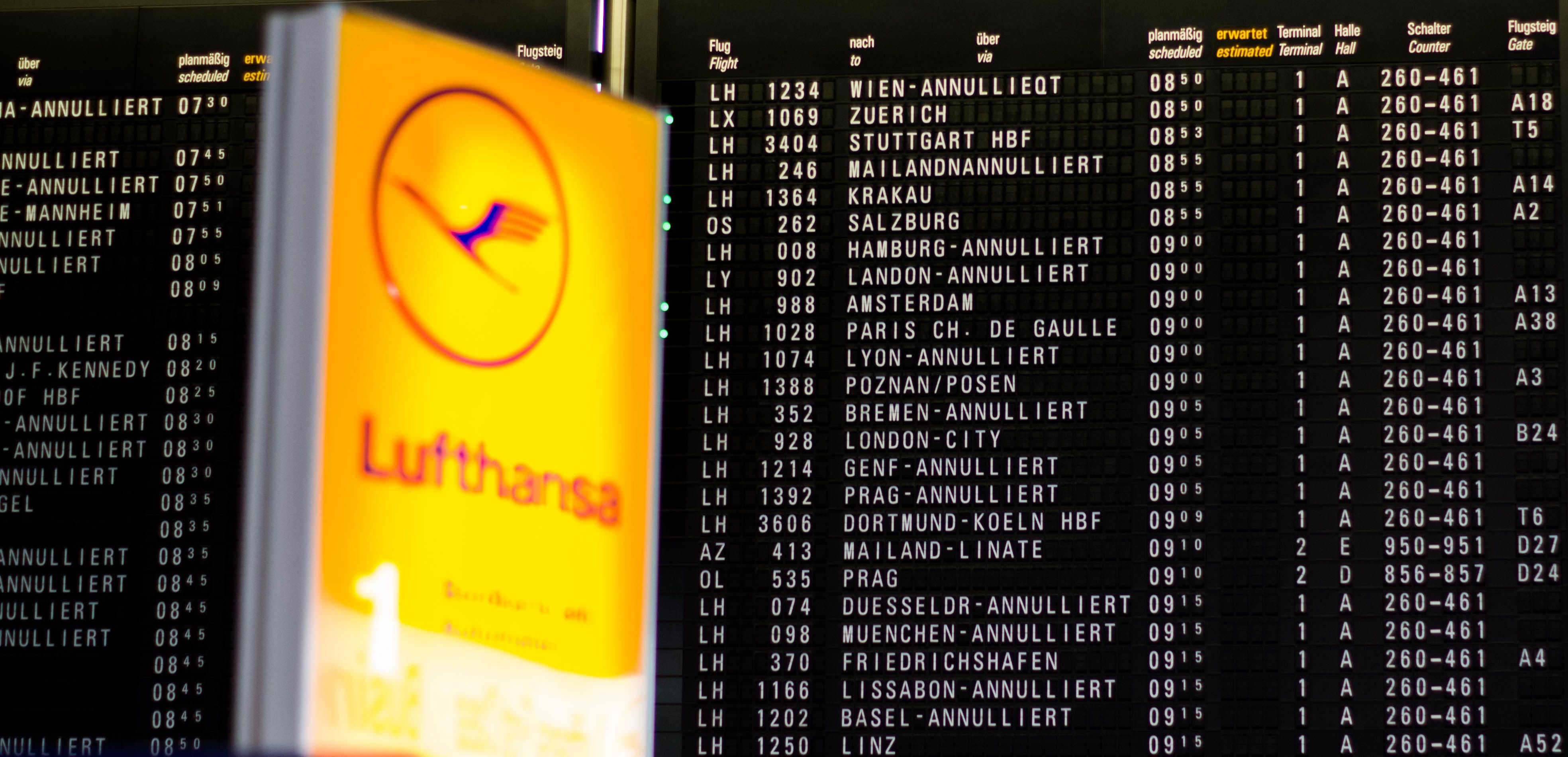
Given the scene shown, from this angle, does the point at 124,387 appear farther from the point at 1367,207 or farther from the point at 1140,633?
the point at 1367,207

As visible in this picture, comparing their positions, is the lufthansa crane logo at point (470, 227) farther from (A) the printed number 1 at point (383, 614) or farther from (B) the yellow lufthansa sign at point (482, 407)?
(A) the printed number 1 at point (383, 614)

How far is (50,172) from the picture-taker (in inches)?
304

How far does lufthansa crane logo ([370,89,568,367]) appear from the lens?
12.7ft

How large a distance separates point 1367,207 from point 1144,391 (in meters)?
1.19

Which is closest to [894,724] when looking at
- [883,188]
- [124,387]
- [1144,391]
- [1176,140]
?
[1144,391]

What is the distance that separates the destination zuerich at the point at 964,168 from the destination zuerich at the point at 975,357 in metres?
0.64

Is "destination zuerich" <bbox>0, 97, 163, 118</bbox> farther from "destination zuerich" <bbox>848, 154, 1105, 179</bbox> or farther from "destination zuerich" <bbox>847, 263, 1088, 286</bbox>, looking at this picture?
"destination zuerich" <bbox>847, 263, 1088, 286</bbox>

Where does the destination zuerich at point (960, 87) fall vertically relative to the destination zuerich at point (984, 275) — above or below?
above

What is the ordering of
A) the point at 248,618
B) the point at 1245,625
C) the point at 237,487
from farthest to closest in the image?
the point at 237,487 < the point at 1245,625 < the point at 248,618

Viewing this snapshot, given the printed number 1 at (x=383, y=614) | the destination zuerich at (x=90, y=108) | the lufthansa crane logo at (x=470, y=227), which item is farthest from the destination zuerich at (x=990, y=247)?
the printed number 1 at (x=383, y=614)

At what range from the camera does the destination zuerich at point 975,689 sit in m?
7.02

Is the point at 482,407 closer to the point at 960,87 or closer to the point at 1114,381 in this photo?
the point at 1114,381

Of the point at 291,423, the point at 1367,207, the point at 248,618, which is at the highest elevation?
the point at 1367,207

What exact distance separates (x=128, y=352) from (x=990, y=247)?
3.66 metres
